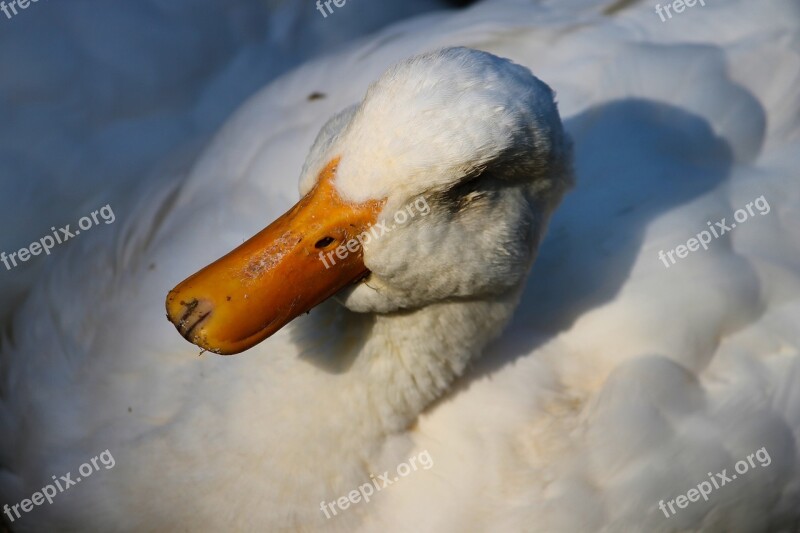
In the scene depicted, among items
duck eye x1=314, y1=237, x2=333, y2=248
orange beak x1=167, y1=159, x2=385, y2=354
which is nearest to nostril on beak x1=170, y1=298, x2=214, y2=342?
orange beak x1=167, y1=159, x2=385, y2=354

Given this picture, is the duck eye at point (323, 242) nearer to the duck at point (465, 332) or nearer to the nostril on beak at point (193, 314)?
the duck at point (465, 332)

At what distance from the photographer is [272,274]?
8.52 ft

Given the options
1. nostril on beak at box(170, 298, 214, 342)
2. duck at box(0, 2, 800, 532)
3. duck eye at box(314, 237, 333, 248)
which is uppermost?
nostril on beak at box(170, 298, 214, 342)

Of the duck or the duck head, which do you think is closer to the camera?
the duck head

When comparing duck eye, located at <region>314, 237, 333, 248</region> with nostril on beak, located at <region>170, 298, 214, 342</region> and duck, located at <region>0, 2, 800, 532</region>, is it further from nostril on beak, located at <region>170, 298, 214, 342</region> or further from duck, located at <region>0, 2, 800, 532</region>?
nostril on beak, located at <region>170, 298, 214, 342</region>

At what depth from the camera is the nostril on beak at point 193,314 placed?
2561 mm

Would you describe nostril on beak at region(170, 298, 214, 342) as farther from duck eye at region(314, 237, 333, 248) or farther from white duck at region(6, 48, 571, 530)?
duck eye at region(314, 237, 333, 248)

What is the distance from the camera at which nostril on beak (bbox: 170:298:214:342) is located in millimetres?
2561

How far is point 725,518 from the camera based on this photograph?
11.0ft

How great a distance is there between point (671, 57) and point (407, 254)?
61.9 inches

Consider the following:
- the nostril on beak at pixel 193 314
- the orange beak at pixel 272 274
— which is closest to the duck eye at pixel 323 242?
the orange beak at pixel 272 274

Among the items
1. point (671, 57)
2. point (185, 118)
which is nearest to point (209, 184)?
point (185, 118)

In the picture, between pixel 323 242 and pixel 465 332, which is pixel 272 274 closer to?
pixel 323 242

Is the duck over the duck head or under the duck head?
under
